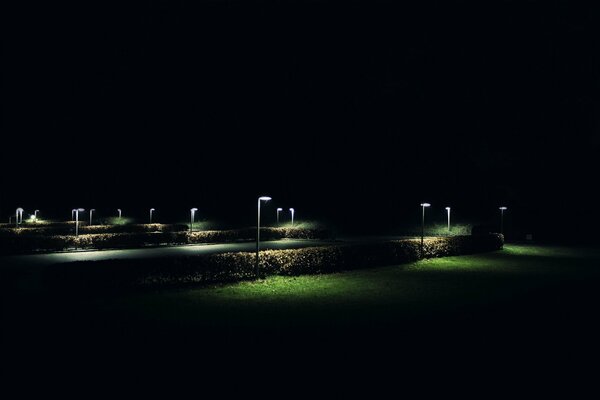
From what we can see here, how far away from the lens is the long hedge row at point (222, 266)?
15.5 metres

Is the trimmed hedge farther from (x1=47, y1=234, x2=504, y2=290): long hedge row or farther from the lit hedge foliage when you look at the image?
(x1=47, y1=234, x2=504, y2=290): long hedge row

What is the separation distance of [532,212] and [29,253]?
39743mm

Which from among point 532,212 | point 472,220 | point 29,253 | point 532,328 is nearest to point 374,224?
point 472,220

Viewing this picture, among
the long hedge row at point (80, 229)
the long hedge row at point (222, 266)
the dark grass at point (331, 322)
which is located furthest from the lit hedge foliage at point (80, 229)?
the long hedge row at point (222, 266)

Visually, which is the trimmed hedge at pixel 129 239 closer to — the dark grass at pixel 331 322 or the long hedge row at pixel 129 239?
the long hedge row at pixel 129 239

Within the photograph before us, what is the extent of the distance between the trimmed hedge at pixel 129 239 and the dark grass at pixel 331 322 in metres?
10.8

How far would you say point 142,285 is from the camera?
54.2ft

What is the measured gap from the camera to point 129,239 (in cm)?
3353

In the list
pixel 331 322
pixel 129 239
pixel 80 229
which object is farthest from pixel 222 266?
pixel 80 229

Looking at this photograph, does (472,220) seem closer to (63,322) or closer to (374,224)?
(374,224)

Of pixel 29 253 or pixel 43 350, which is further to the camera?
pixel 29 253

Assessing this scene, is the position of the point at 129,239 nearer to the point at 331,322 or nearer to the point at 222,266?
the point at 222,266

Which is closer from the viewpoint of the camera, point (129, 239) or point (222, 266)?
point (222, 266)

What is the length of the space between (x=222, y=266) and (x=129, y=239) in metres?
17.3
